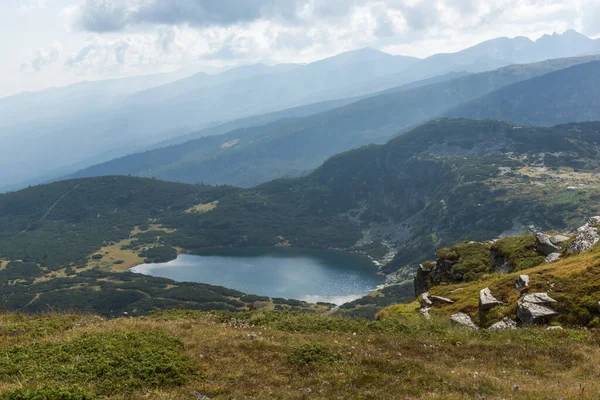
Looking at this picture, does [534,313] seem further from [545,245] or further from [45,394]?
[45,394]

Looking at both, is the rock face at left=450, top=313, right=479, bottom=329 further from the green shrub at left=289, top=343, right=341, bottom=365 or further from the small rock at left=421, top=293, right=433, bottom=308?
the green shrub at left=289, top=343, right=341, bottom=365

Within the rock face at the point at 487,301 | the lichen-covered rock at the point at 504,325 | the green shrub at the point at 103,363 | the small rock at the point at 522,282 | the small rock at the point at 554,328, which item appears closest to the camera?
the green shrub at the point at 103,363

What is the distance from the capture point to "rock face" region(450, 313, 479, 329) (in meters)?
25.0

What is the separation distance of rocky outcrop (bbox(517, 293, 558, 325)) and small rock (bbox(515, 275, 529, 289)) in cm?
186

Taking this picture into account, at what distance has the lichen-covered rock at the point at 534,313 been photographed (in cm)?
2178

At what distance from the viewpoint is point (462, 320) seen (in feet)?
84.2

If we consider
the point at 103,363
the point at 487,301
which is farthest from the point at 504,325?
the point at 103,363

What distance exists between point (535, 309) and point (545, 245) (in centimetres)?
1539

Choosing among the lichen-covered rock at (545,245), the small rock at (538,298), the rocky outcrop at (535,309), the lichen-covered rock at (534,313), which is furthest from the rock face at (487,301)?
the lichen-covered rock at (545,245)

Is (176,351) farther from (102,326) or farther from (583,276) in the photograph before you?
(583,276)

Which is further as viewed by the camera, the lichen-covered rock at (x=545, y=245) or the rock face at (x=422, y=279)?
the rock face at (x=422, y=279)

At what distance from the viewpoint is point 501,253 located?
127 feet

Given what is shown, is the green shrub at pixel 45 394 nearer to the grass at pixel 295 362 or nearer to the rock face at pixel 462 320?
the grass at pixel 295 362

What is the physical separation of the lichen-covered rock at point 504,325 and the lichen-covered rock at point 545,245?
13.9 metres
